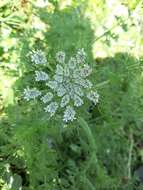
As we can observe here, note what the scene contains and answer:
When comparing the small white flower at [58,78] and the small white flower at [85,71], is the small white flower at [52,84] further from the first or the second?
the small white flower at [85,71]

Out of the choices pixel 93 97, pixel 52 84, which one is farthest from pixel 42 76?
pixel 93 97

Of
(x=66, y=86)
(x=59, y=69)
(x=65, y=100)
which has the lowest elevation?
(x=65, y=100)

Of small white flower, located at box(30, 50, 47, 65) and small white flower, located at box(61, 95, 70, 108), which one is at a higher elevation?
small white flower, located at box(30, 50, 47, 65)

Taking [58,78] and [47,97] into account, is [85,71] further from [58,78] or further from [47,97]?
[47,97]

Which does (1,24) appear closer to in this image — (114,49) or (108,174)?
(114,49)

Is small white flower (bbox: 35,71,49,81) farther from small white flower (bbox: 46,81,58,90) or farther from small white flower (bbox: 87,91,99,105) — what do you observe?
small white flower (bbox: 87,91,99,105)

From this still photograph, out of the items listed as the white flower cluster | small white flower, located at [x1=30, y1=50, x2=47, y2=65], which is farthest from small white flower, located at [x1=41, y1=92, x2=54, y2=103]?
small white flower, located at [x1=30, y1=50, x2=47, y2=65]

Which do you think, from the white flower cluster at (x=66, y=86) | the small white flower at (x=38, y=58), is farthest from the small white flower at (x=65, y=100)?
the small white flower at (x=38, y=58)

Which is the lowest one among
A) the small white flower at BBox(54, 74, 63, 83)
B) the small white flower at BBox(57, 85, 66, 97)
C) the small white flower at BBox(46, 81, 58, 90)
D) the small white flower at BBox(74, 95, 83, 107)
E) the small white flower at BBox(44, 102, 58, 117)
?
the small white flower at BBox(44, 102, 58, 117)

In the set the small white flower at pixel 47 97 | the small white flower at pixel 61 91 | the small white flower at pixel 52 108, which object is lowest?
the small white flower at pixel 52 108
